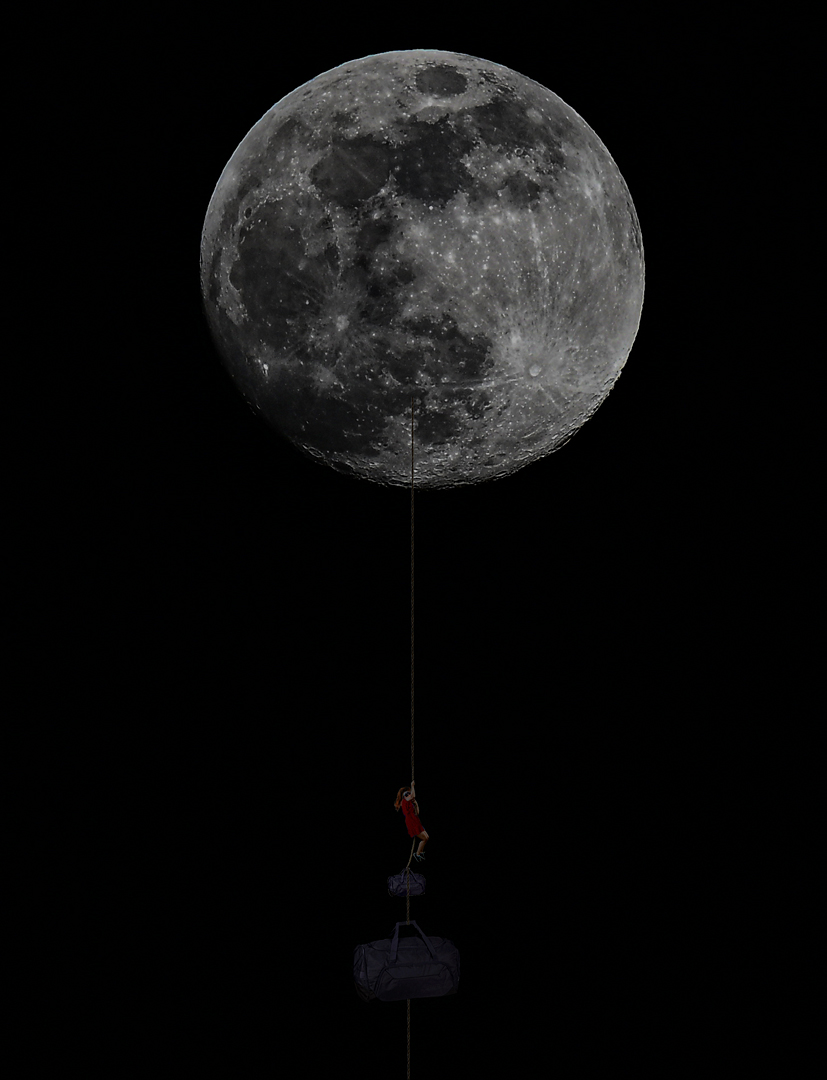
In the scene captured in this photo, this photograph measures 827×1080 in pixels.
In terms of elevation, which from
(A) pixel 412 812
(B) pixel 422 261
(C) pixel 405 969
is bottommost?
(C) pixel 405 969

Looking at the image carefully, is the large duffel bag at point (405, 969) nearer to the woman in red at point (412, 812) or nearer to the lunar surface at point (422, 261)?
the woman in red at point (412, 812)

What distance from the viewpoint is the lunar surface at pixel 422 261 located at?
493cm

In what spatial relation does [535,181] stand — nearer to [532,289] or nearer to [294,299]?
[532,289]

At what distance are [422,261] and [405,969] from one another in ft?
9.84

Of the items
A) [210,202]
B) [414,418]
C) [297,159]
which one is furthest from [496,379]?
[210,202]

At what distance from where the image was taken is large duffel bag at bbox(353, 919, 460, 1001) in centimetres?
488

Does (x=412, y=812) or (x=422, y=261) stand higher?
(x=422, y=261)

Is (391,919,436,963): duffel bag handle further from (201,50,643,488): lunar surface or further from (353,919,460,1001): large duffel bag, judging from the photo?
(201,50,643,488): lunar surface

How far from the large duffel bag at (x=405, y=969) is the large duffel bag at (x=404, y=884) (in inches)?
6.9

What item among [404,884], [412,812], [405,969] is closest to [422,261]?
[412,812]

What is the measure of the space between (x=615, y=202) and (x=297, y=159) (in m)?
1.49

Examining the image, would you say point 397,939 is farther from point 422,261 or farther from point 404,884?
point 422,261

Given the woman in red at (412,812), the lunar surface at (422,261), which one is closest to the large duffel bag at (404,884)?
the woman in red at (412,812)

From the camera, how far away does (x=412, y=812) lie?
5.12 metres
